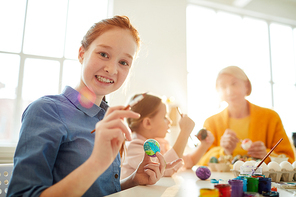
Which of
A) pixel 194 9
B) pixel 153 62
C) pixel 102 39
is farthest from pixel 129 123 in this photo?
pixel 194 9

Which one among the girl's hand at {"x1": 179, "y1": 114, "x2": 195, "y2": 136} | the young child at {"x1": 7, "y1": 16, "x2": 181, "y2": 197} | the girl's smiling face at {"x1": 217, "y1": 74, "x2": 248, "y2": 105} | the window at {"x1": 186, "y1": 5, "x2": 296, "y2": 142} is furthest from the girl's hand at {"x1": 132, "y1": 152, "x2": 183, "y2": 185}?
the window at {"x1": 186, "y1": 5, "x2": 296, "y2": 142}

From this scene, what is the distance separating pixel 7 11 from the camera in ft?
8.42

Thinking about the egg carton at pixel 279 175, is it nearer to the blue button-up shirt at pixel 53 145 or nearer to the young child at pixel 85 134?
the young child at pixel 85 134

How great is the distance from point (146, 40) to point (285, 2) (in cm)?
261

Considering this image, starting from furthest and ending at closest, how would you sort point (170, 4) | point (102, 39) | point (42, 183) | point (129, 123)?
point (170, 4) < point (129, 123) < point (102, 39) < point (42, 183)

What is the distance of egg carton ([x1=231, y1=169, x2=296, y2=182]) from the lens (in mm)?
1045

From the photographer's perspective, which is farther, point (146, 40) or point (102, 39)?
point (146, 40)

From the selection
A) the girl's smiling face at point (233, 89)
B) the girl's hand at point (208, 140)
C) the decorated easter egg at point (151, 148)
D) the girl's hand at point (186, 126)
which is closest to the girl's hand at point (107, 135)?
the decorated easter egg at point (151, 148)

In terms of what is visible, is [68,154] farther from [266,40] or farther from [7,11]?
[266,40]

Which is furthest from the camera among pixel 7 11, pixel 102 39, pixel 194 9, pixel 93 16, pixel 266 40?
pixel 266 40

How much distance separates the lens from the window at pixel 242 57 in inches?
127

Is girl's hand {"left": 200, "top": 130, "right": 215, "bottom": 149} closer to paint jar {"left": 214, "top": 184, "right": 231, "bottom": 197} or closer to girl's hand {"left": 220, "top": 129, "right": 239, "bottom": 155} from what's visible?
girl's hand {"left": 220, "top": 129, "right": 239, "bottom": 155}

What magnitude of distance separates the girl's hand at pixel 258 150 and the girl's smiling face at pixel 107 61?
118cm

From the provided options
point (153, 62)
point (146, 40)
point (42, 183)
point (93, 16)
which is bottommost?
point (42, 183)
